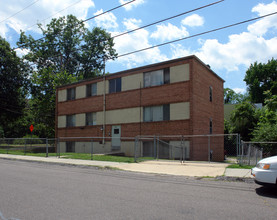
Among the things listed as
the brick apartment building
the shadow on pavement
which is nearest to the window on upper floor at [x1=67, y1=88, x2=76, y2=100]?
the brick apartment building

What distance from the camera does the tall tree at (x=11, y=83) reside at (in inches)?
1563

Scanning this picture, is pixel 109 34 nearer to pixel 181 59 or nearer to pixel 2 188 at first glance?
pixel 181 59

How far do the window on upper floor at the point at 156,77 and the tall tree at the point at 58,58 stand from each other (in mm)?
17492

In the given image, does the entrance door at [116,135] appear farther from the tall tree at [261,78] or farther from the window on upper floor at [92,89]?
the tall tree at [261,78]

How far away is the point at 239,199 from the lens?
6809 millimetres

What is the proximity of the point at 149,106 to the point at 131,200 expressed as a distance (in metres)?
17.0

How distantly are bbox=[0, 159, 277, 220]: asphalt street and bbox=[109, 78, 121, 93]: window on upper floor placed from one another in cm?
1716

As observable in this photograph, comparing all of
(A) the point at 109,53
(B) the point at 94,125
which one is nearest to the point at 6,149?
(B) the point at 94,125

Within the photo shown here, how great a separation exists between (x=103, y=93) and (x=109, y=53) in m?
27.1

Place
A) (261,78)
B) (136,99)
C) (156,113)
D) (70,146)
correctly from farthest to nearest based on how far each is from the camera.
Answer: (261,78)
(70,146)
(136,99)
(156,113)

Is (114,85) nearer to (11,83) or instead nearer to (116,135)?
(116,135)

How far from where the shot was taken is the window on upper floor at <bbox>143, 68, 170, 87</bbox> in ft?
74.5

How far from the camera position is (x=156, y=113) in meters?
23.0

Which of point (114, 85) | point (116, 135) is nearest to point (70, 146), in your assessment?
point (116, 135)
